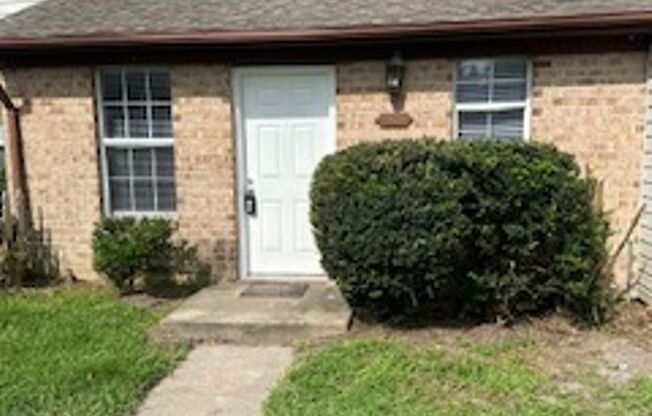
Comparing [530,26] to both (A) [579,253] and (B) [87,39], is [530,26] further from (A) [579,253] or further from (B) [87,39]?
(B) [87,39]

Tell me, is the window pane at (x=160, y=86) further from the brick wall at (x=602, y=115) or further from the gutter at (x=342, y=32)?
the brick wall at (x=602, y=115)

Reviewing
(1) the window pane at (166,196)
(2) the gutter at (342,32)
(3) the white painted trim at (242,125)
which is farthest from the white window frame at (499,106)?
(1) the window pane at (166,196)

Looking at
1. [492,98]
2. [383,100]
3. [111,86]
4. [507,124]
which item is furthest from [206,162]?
[507,124]

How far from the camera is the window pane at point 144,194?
24.8ft

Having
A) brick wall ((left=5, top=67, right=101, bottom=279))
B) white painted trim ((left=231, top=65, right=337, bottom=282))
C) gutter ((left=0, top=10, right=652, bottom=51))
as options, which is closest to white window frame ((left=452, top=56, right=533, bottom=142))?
gutter ((left=0, top=10, right=652, bottom=51))

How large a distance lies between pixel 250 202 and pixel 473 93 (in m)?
2.64

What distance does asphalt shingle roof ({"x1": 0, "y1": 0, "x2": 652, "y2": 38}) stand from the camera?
655cm

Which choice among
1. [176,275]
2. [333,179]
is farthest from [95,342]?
[333,179]

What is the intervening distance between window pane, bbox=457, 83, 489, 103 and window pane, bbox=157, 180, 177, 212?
3.29 meters

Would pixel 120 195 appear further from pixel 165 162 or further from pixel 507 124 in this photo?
pixel 507 124

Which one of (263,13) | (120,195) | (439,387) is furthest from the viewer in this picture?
(120,195)

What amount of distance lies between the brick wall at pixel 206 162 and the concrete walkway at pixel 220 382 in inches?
75.7

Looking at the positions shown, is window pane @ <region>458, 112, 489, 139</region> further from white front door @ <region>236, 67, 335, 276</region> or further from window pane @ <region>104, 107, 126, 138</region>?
window pane @ <region>104, 107, 126, 138</region>

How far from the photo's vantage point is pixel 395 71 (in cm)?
674
